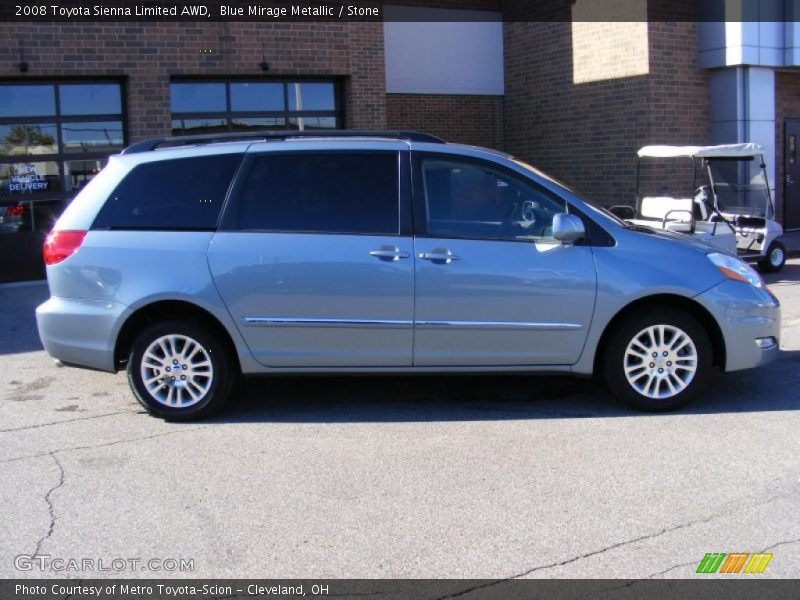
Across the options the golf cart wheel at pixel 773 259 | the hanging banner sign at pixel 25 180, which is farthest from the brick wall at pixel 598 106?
the hanging banner sign at pixel 25 180

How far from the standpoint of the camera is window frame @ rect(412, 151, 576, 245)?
6109mm

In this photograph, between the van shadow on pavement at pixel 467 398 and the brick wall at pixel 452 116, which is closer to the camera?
the van shadow on pavement at pixel 467 398

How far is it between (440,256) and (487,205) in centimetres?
51

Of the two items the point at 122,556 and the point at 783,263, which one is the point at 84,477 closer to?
the point at 122,556

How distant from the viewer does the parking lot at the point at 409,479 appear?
4117 mm

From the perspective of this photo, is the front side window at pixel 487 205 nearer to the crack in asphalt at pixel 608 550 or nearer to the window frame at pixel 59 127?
the crack in asphalt at pixel 608 550

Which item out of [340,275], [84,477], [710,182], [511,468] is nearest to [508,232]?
[340,275]

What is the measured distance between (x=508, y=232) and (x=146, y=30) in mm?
9075

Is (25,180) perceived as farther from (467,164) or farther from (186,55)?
(467,164)

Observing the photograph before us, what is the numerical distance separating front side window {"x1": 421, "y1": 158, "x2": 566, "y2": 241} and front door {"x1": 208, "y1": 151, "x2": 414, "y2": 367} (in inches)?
10.6

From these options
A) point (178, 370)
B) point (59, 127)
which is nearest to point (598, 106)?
point (59, 127)

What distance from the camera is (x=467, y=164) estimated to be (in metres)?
6.23

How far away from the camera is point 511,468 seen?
5191mm
